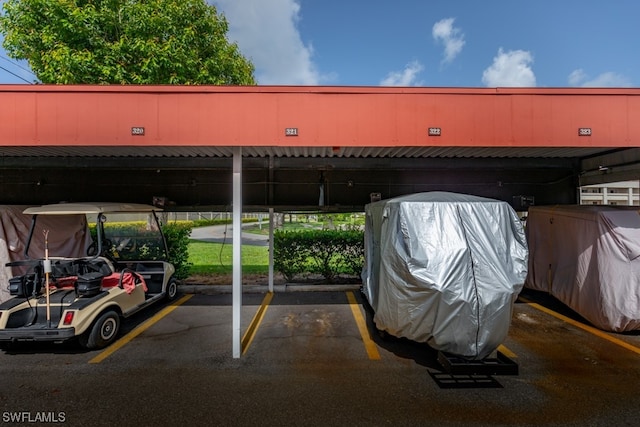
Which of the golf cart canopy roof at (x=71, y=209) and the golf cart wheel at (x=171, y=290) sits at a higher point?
the golf cart canopy roof at (x=71, y=209)

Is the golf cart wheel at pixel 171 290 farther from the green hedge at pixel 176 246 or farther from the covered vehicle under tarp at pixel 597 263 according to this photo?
the covered vehicle under tarp at pixel 597 263

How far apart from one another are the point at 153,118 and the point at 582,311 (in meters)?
7.70

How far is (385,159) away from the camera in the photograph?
26.1 feet

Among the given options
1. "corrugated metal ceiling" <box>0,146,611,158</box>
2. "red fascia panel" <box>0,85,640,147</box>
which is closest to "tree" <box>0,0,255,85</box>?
"corrugated metal ceiling" <box>0,146,611,158</box>

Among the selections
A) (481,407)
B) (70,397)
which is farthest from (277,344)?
(481,407)

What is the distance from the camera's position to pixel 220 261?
1015 cm

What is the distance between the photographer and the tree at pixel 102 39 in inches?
401

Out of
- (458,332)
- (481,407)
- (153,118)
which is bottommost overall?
(481,407)

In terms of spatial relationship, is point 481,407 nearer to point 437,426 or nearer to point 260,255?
point 437,426

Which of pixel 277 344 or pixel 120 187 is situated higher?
pixel 120 187

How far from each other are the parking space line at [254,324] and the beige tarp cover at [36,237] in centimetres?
435

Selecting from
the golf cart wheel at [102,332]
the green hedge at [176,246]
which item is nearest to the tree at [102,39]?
the green hedge at [176,246]

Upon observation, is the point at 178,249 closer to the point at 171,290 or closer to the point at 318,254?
the point at 171,290

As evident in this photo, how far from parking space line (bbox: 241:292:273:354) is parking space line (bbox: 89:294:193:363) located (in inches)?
70.6
